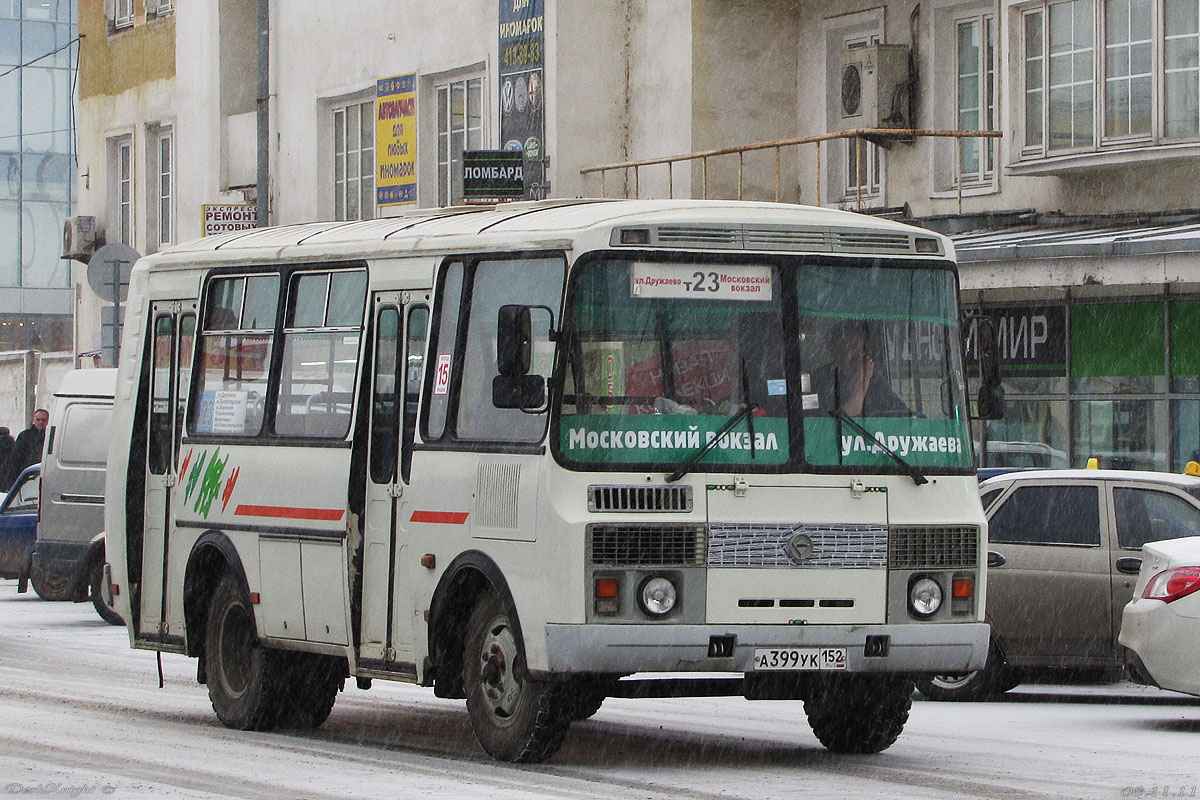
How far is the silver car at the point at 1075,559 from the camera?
1480cm

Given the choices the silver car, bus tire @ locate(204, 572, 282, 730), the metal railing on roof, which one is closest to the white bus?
bus tire @ locate(204, 572, 282, 730)

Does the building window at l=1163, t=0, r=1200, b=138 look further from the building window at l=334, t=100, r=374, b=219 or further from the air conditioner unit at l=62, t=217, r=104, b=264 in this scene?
the air conditioner unit at l=62, t=217, r=104, b=264

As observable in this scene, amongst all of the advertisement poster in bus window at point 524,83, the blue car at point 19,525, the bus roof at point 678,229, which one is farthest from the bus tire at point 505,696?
the advertisement poster in bus window at point 524,83

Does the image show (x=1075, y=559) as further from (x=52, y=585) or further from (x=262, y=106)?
(x=262, y=106)

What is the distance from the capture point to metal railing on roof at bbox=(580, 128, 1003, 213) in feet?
73.7

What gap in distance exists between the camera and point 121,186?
3844cm

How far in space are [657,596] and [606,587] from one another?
9.9 inches

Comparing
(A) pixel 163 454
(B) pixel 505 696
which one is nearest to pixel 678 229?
(B) pixel 505 696

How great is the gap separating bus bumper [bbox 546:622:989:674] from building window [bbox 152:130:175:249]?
27.0m

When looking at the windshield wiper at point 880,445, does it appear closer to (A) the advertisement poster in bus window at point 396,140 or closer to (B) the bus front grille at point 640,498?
(B) the bus front grille at point 640,498

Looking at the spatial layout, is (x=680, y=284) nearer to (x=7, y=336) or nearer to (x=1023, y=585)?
(x=1023, y=585)

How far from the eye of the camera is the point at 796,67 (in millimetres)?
26156

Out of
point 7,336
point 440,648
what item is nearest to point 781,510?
point 440,648

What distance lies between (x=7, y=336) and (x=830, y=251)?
62463mm
